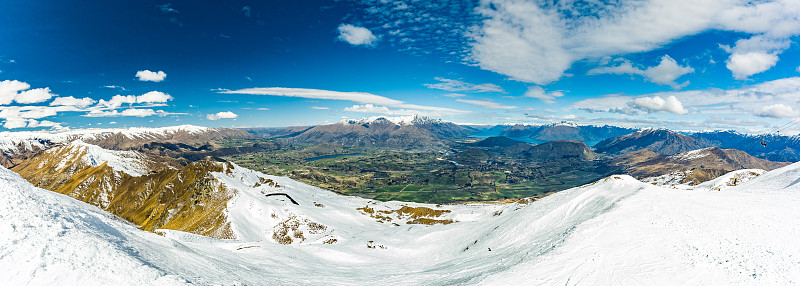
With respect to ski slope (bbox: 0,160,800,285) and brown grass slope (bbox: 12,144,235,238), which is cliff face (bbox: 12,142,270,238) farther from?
ski slope (bbox: 0,160,800,285)

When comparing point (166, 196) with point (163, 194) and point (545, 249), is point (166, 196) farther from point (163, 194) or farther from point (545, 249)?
point (545, 249)

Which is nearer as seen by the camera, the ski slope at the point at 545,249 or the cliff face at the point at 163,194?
the ski slope at the point at 545,249

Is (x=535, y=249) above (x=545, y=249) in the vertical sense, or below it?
below

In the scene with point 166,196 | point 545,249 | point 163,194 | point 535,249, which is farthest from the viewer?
point 163,194

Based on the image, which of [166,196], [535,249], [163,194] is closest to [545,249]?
[535,249]

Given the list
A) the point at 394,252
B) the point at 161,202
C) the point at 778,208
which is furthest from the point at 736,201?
the point at 161,202

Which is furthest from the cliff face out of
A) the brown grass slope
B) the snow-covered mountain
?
the snow-covered mountain

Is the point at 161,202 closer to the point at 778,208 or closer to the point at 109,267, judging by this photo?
the point at 109,267

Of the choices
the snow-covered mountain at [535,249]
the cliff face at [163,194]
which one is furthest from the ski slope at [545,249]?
the cliff face at [163,194]

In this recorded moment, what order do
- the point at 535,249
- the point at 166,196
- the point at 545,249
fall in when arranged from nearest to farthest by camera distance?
1. the point at 545,249
2. the point at 535,249
3. the point at 166,196

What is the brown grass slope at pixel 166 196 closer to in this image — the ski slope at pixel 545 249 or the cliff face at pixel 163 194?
the cliff face at pixel 163 194

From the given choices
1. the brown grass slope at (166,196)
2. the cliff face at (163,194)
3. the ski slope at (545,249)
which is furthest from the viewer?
the cliff face at (163,194)
